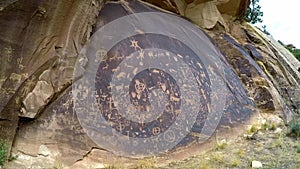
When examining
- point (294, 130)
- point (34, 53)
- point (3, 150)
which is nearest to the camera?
point (3, 150)

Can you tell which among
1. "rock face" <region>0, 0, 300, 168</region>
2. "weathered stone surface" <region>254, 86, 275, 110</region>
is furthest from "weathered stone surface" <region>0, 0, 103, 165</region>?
"weathered stone surface" <region>254, 86, 275, 110</region>

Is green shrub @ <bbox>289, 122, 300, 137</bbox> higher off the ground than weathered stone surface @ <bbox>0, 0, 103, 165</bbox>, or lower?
lower

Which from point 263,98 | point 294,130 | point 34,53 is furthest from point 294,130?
point 34,53

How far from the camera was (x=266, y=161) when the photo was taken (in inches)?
268

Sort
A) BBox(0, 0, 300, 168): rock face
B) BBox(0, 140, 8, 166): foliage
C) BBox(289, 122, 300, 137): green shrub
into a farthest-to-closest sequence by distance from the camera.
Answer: BBox(289, 122, 300, 137): green shrub, BBox(0, 0, 300, 168): rock face, BBox(0, 140, 8, 166): foliage

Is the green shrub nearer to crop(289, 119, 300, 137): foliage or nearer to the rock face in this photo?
crop(289, 119, 300, 137): foliage

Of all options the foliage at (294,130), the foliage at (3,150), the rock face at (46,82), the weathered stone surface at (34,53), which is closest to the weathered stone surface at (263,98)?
the foliage at (294,130)

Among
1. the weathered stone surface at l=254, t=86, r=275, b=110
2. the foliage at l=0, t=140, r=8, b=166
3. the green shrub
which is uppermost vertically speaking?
the weathered stone surface at l=254, t=86, r=275, b=110

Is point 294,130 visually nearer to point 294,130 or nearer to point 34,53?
point 294,130

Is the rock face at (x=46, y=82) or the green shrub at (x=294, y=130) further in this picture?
the green shrub at (x=294, y=130)

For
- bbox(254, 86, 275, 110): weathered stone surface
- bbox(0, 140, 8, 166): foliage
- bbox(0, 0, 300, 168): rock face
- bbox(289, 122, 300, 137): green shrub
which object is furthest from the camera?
bbox(254, 86, 275, 110): weathered stone surface

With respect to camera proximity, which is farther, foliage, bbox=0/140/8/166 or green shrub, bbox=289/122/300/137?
green shrub, bbox=289/122/300/137

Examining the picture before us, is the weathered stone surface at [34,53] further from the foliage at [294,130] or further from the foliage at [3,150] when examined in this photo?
the foliage at [294,130]

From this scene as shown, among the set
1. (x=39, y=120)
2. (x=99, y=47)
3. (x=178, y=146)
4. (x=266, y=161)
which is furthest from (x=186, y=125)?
(x=39, y=120)
